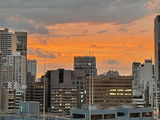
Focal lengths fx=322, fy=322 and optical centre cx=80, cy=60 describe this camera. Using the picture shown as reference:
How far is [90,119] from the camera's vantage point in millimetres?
83812

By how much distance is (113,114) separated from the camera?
298 feet

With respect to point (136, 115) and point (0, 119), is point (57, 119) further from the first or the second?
point (136, 115)

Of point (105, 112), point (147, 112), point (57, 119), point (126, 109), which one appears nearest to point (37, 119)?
point (57, 119)

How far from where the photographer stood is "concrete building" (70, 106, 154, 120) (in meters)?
85.4

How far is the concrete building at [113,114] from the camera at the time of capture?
280 feet

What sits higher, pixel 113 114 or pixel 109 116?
pixel 113 114

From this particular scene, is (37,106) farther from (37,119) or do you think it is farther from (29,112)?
(37,119)

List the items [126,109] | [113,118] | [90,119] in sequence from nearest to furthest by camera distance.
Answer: [90,119], [113,118], [126,109]

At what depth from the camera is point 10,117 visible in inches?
3772

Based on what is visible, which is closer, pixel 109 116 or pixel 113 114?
pixel 109 116

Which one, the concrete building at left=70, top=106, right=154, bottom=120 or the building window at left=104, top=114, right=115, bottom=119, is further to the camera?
the building window at left=104, top=114, right=115, bottom=119

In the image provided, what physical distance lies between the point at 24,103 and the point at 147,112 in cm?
3891

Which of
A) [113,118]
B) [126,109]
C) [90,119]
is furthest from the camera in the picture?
[126,109]

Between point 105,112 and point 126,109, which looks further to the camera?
point 126,109
